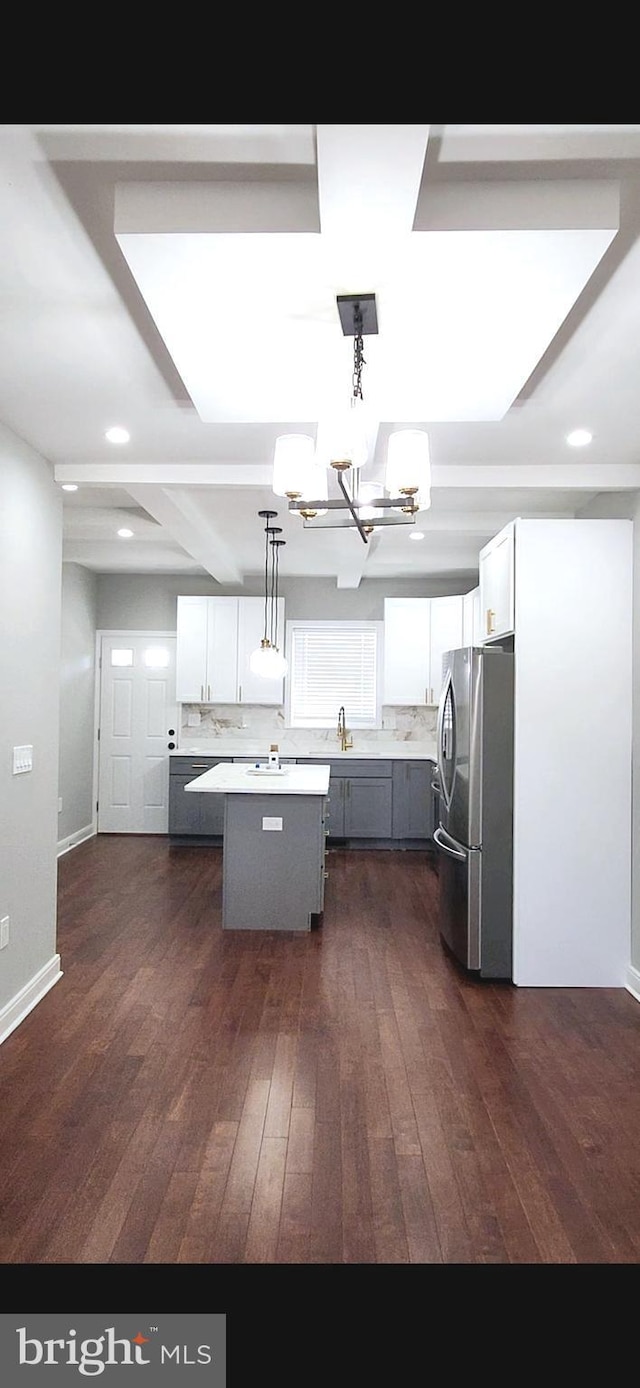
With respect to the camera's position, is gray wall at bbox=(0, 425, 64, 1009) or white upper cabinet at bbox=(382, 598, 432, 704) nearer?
gray wall at bbox=(0, 425, 64, 1009)

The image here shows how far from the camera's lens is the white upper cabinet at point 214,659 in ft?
27.3

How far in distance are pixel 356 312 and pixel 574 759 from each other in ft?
9.02

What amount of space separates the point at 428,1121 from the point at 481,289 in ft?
8.46

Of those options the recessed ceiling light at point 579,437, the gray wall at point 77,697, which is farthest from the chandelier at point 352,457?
the gray wall at point 77,697

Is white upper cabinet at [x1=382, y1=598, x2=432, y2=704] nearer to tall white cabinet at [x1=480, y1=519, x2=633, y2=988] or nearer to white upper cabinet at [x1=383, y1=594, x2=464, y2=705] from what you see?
white upper cabinet at [x1=383, y1=594, x2=464, y2=705]

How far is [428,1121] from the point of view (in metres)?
2.89

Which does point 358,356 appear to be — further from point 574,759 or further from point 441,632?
point 441,632

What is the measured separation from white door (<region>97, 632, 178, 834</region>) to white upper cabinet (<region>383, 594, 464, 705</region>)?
7.23ft

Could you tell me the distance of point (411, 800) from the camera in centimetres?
797

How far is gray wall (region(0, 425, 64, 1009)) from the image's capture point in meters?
3.60

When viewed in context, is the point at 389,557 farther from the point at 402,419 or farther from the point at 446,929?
the point at 402,419

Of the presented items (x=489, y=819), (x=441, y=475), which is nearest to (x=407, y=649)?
(x=489, y=819)

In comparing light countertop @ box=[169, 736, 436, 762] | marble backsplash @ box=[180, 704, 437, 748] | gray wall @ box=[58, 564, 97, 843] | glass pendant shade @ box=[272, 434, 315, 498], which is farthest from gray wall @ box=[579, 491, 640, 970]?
gray wall @ box=[58, 564, 97, 843]

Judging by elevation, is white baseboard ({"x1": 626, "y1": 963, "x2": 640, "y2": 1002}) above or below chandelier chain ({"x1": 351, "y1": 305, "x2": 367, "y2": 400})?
below
